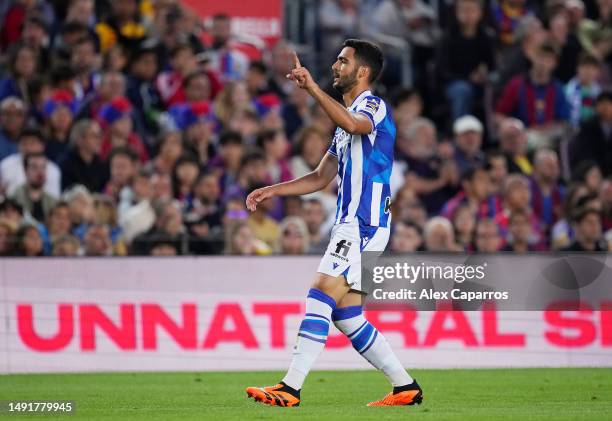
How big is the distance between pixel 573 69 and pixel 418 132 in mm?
3449

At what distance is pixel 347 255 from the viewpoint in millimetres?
9102

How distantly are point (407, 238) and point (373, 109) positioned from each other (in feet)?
18.4

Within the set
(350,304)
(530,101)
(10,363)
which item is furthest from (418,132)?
(350,304)

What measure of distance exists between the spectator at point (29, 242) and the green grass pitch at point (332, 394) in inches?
61.6

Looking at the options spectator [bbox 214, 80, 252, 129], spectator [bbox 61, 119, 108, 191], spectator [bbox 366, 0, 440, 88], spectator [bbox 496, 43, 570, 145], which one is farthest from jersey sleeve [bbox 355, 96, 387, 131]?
spectator [bbox 366, 0, 440, 88]

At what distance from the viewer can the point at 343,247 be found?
9.10m

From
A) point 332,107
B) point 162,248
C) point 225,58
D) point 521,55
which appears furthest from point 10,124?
point 332,107

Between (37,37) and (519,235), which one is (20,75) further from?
(519,235)

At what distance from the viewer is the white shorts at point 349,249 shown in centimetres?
909

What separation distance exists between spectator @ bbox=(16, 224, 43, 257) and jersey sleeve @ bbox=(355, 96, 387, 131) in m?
5.77

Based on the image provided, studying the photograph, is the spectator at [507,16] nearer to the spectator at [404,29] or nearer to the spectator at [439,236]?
the spectator at [404,29]

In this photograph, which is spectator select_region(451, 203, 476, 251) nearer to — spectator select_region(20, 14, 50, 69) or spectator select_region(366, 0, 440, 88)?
spectator select_region(366, 0, 440, 88)

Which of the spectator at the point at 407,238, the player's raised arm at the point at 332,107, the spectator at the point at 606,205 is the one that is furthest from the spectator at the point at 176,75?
the player's raised arm at the point at 332,107

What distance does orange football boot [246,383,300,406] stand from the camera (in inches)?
356
